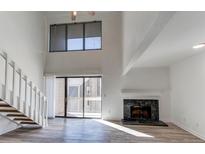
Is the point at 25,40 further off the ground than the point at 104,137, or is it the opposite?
the point at 25,40

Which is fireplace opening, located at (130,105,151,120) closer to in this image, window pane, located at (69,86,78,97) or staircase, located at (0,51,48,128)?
window pane, located at (69,86,78,97)

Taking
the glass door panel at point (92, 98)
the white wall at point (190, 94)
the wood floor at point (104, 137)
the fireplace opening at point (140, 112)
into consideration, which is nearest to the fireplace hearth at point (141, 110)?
the fireplace opening at point (140, 112)

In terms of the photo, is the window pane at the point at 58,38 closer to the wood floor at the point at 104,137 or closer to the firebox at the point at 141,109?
the firebox at the point at 141,109

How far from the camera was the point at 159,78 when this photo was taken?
8.52m

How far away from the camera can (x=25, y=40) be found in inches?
316

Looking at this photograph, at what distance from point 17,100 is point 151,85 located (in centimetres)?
548

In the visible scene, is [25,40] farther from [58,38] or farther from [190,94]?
[190,94]

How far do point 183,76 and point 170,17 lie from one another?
15.3 ft

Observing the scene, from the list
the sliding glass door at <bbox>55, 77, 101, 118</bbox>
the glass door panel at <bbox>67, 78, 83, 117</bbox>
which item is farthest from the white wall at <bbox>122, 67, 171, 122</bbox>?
the glass door panel at <bbox>67, 78, 83, 117</bbox>

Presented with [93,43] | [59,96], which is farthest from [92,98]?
[93,43]

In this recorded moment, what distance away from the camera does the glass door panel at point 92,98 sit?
9727mm

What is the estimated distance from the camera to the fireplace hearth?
28.2 ft

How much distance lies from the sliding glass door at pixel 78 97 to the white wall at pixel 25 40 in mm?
1223
